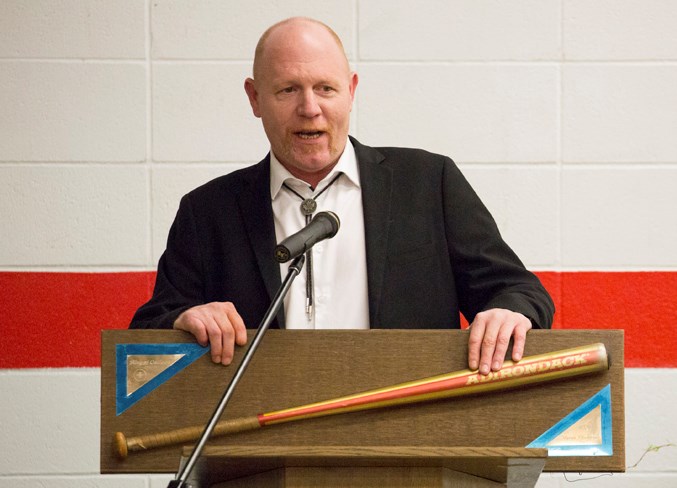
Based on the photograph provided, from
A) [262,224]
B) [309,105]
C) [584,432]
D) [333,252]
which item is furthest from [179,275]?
[584,432]

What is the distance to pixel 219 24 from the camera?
3.05 metres

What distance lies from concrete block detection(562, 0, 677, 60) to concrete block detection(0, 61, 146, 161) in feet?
4.24

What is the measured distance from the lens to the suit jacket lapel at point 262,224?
184cm

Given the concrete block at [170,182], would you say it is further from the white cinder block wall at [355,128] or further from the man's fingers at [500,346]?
the man's fingers at [500,346]

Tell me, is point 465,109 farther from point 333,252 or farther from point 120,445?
point 120,445

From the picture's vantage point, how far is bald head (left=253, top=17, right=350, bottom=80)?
1935mm

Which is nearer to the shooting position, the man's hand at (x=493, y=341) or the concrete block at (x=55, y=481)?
the man's hand at (x=493, y=341)

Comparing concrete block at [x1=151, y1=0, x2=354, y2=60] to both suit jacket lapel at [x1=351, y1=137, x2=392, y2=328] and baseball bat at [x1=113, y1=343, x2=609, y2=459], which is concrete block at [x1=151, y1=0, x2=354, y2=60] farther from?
baseball bat at [x1=113, y1=343, x2=609, y2=459]

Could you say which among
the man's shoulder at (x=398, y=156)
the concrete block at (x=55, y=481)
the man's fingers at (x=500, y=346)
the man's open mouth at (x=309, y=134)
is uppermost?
the man's open mouth at (x=309, y=134)

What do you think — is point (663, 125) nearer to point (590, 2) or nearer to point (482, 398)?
point (590, 2)

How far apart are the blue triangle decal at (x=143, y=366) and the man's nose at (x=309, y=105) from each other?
0.58 metres

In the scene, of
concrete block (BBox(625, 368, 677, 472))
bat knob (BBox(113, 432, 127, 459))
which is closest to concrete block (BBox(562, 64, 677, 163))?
concrete block (BBox(625, 368, 677, 472))

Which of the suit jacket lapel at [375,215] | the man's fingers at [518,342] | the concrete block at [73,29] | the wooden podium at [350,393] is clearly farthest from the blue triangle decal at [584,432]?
the concrete block at [73,29]

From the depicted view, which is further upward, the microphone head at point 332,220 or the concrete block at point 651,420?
the microphone head at point 332,220
